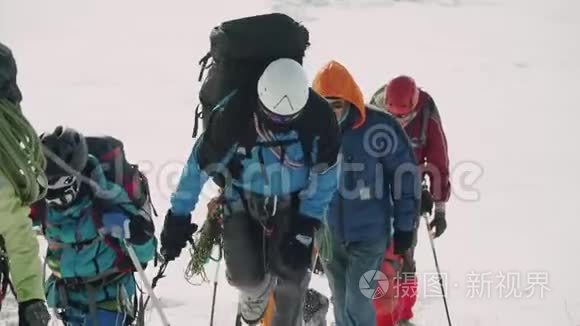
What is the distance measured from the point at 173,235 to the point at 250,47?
125cm

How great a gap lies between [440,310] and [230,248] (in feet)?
10.7

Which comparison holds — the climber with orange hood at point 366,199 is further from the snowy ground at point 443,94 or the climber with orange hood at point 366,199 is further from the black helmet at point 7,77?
the black helmet at point 7,77

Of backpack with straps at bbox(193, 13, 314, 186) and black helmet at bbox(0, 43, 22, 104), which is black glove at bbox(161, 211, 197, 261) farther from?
black helmet at bbox(0, 43, 22, 104)

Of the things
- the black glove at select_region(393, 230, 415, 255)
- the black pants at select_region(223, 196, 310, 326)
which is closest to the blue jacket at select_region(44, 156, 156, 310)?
the black pants at select_region(223, 196, 310, 326)

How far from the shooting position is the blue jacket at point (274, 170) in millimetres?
5098

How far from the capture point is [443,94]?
61.8 ft

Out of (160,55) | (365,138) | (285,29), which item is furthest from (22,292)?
(160,55)

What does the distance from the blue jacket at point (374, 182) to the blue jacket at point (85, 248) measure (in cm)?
156

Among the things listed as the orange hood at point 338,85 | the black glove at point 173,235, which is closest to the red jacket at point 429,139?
the orange hood at point 338,85

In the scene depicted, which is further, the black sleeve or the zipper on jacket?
the zipper on jacket

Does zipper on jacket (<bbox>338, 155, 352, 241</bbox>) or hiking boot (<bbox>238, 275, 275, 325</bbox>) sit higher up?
zipper on jacket (<bbox>338, 155, 352, 241</bbox>)

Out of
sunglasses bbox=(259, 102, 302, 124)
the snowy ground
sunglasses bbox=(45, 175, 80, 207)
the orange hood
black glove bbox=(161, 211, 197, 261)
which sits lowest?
the snowy ground

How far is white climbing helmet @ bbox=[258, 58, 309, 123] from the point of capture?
4.82 m

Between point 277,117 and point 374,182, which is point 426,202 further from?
point 277,117
